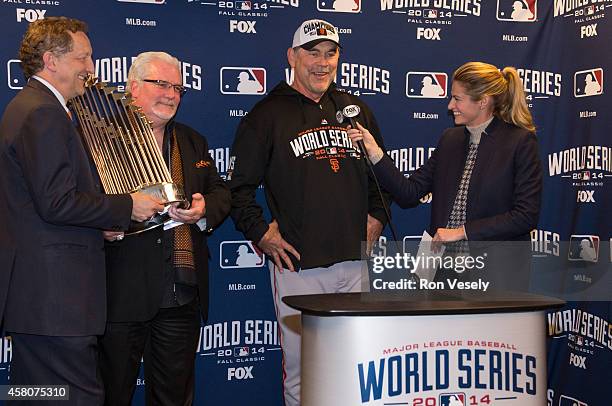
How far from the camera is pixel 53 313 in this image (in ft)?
8.27

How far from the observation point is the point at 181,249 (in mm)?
3086

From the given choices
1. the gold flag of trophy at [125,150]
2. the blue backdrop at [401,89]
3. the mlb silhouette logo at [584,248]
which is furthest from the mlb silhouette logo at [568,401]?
the gold flag of trophy at [125,150]

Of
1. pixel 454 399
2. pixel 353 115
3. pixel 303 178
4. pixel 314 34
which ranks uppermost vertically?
pixel 314 34

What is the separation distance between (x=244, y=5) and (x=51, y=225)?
5.91 feet

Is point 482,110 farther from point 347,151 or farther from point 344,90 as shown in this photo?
point 344,90

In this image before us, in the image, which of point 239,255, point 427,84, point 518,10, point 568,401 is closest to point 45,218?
point 239,255

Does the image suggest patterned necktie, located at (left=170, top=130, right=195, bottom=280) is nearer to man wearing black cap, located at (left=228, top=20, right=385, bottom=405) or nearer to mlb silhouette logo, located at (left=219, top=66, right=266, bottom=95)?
man wearing black cap, located at (left=228, top=20, right=385, bottom=405)

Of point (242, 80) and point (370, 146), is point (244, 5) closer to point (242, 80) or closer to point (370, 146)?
point (242, 80)

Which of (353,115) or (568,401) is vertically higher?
(353,115)

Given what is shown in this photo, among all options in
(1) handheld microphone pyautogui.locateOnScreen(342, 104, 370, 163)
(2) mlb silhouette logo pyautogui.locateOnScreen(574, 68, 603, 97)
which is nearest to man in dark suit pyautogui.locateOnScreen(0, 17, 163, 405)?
(1) handheld microphone pyautogui.locateOnScreen(342, 104, 370, 163)

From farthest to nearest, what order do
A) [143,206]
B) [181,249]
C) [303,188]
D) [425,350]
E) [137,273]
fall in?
[303,188] → [181,249] → [137,273] → [143,206] → [425,350]

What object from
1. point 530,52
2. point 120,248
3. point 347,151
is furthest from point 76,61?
point 530,52

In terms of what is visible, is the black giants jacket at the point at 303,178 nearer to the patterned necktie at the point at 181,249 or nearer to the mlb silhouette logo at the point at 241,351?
the patterned necktie at the point at 181,249

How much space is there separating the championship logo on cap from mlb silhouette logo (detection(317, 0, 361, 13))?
423mm
